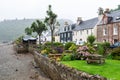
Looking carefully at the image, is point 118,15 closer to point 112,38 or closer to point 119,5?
point 112,38

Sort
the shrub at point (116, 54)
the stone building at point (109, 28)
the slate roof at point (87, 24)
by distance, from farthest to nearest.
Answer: the slate roof at point (87, 24) < the stone building at point (109, 28) < the shrub at point (116, 54)

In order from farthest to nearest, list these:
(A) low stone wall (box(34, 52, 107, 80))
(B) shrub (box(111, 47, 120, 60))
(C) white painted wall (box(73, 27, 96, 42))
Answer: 1. (C) white painted wall (box(73, 27, 96, 42))
2. (B) shrub (box(111, 47, 120, 60))
3. (A) low stone wall (box(34, 52, 107, 80))

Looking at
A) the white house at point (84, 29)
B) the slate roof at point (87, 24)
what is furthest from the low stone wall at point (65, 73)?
the slate roof at point (87, 24)

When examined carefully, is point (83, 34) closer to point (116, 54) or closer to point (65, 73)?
point (116, 54)

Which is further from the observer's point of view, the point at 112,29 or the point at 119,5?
the point at 119,5

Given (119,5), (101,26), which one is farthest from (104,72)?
(119,5)

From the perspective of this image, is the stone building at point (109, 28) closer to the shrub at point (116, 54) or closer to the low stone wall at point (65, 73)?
the shrub at point (116, 54)

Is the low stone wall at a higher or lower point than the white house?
lower

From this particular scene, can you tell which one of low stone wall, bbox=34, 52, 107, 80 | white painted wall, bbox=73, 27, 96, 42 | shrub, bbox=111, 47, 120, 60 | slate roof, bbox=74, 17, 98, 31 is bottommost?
low stone wall, bbox=34, 52, 107, 80

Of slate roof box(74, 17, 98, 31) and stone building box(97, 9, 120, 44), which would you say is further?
slate roof box(74, 17, 98, 31)

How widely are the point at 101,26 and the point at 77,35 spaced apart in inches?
618

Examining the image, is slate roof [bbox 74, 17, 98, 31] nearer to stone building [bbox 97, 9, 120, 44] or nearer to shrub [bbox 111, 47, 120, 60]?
stone building [bbox 97, 9, 120, 44]

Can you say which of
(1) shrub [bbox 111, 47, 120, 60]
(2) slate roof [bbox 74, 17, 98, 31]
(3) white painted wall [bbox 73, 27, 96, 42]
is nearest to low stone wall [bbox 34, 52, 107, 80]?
(1) shrub [bbox 111, 47, 120, 60]

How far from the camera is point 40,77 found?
2495 cm
